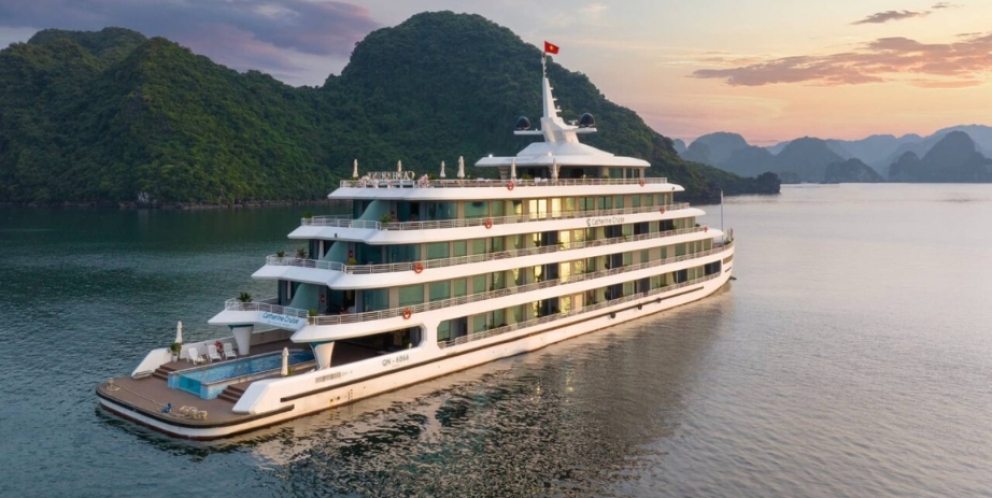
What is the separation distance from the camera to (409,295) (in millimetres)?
34031

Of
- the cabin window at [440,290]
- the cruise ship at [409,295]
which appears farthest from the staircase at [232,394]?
the cabin window at [440,290]

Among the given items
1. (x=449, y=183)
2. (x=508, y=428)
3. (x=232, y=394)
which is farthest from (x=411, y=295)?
(x=232, y=394)

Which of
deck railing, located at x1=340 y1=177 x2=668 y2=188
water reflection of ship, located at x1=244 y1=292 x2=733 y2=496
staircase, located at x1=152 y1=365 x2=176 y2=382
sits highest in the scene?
deck railing, located at x1=340 y1=177 x2=668 y2=188

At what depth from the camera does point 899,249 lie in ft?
326

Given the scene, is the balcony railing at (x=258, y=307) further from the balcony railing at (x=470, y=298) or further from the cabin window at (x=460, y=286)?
the cabin window at (x=460, y=286)

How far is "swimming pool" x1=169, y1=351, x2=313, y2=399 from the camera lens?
29.9 m

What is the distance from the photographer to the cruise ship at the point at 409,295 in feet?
98.4

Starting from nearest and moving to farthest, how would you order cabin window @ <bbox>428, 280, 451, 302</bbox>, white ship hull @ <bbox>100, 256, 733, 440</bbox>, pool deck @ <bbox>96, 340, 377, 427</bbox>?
pool deck @ <bbox>96, 340, 377, 427</bbox>
white ship hull @ <bbox>100, 256, 733, 440</bbox>
cabin window @ <bbox>428, 280, 451, 302</bbox>

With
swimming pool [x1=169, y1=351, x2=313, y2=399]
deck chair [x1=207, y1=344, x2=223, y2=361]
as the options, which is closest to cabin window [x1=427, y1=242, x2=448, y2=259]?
swimming pool [x1=169, y1=351, x2=313, y2=399]

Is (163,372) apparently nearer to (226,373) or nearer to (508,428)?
(226,373)

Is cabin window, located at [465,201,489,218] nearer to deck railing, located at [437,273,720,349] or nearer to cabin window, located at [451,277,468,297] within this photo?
cabin window, located at [451,277,468,297]

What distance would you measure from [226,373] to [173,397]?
8.98 ft

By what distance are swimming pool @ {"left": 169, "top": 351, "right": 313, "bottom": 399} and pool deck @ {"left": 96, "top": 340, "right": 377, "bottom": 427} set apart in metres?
0.34

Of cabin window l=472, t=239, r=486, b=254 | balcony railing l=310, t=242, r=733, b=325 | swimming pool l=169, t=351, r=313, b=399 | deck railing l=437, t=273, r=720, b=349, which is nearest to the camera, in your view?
swimming pool l=169, t=351, r=313, b=399
